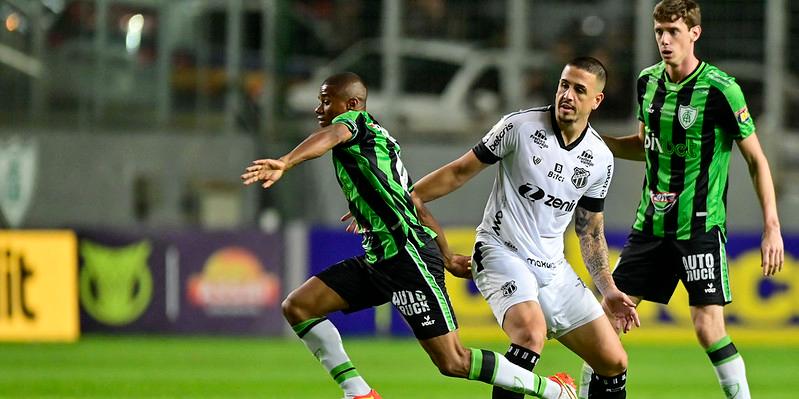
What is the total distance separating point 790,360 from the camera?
40.9 ft

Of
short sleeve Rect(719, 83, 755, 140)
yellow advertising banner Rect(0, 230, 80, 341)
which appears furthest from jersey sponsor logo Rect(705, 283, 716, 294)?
yellow advertising banner Rect(0, 230, 80, 341)

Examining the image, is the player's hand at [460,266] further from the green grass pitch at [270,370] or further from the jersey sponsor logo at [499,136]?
the green grass pitch at [270,370]

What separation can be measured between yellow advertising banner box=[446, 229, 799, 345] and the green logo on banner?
322 centimetres

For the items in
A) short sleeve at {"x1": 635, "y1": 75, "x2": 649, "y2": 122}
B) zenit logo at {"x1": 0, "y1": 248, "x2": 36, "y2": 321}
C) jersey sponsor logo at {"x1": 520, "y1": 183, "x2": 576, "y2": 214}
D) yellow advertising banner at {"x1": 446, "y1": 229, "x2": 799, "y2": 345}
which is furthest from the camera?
yellow advertising banner at {"x1": 446, "y1": 229, "x2": 799, "y2": 345}

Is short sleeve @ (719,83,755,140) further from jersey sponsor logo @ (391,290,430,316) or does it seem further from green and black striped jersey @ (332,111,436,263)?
jersey sponsor logo @ (391,290,430,316)

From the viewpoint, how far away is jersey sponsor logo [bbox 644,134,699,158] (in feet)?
23.3

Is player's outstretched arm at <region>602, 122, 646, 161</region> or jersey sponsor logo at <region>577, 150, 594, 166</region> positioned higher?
player's outstretched arm at <region>602, 122, 646, 161</region>

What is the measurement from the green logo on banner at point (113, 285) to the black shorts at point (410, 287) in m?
7.34

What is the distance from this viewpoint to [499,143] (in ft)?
22.4

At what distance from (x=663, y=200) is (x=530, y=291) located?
3.28ft

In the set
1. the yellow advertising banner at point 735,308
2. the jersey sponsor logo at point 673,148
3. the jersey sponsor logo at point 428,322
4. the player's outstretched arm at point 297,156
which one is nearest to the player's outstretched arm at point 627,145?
the jersey sponsor logo at point 673,148

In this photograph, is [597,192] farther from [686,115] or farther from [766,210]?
[766,210]

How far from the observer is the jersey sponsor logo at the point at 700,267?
281 inches

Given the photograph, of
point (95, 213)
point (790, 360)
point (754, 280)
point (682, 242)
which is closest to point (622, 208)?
point (754, 280)
